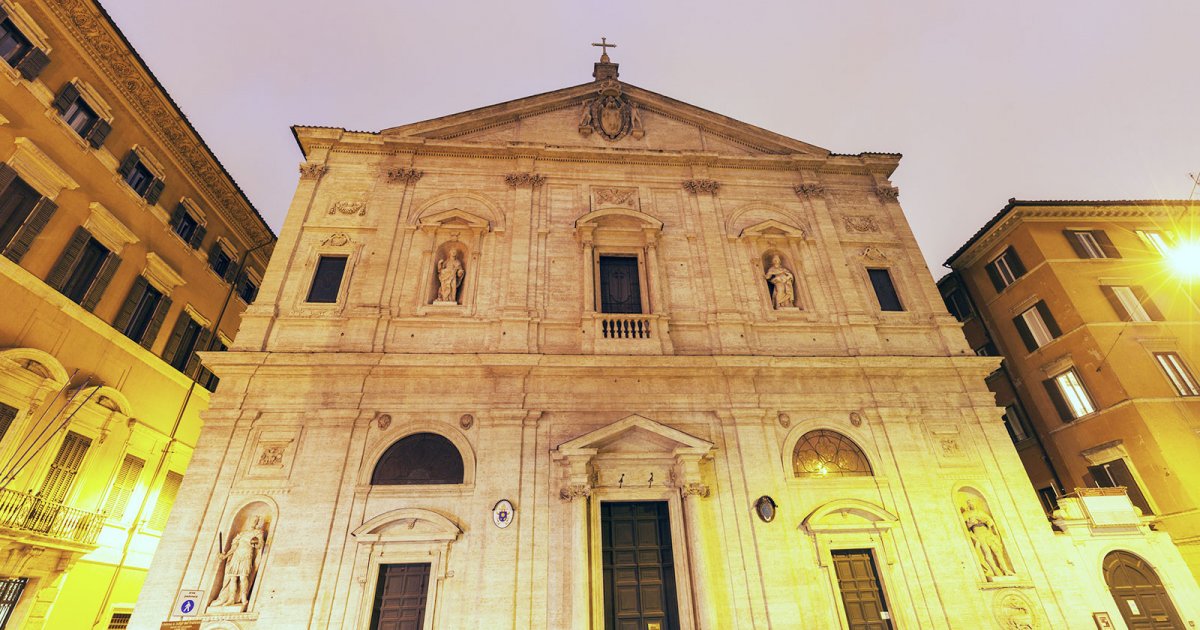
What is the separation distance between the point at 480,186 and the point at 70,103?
395 inches

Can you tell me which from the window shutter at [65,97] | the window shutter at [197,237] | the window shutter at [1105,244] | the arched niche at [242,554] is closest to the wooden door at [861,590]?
the arched niche at [242,554]

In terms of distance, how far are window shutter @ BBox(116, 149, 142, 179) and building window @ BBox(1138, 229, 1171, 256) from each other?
107 ft

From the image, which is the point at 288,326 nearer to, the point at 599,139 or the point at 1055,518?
the point at 599,139

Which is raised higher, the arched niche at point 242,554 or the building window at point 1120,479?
the building window at point 1120,479

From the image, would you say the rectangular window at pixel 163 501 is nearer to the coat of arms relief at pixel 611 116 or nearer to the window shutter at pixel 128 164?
the window shutter at pixel 128 164

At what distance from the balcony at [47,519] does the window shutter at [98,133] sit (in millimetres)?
8507

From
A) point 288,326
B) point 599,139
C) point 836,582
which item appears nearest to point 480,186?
point 599,139

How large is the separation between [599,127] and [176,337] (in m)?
14.5

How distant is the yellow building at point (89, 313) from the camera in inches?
446

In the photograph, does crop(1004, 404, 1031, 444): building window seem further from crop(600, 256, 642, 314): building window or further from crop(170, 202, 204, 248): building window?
crop(170, 202, 204, 248): building window

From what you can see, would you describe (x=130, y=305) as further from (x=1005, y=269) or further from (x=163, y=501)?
(x=1005, y=269)

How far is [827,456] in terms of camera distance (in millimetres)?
11727

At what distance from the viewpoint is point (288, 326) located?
12102mm

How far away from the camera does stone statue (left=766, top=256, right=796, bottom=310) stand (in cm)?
1380
